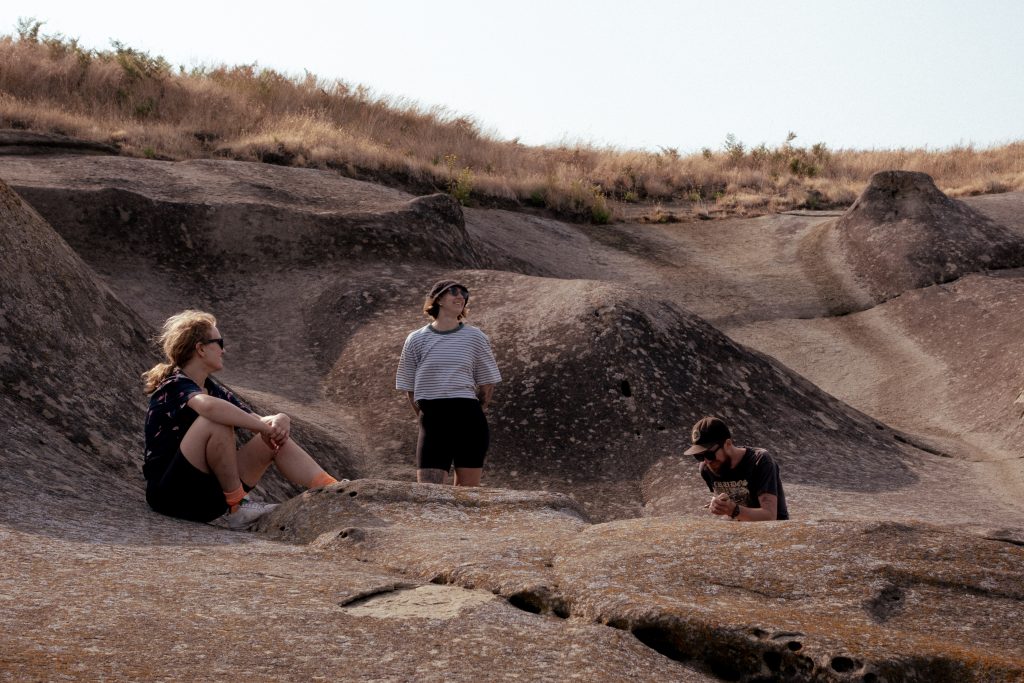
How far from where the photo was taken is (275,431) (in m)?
6.97

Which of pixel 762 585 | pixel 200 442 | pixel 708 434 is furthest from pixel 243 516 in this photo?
pixel 762 585

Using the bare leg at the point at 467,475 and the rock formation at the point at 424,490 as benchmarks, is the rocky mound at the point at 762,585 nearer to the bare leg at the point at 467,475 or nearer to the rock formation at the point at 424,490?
the rock formation at the point at 424,490

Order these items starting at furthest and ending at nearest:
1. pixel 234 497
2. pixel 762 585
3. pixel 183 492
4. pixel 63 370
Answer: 1. pixel 63 370
2. pixel 234 497
3. pixel 183 492
4. pixel 762 585

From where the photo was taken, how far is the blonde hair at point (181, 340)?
22.7 feet

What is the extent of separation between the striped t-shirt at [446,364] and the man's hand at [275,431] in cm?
174

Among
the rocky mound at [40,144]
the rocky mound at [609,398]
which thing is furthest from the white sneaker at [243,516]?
Result: the rocky mound at [40,144]

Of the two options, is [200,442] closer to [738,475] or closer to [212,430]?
[212,430]

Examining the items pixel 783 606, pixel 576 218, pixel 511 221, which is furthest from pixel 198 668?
pixel 576 218

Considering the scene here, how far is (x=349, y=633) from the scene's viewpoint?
4598mm

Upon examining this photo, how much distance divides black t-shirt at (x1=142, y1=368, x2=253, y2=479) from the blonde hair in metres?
0.09

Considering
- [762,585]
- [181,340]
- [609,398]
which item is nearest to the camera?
[762,585]

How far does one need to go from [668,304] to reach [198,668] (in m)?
9.21

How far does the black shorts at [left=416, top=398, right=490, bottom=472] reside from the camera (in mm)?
8625

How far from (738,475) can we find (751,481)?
8cm
